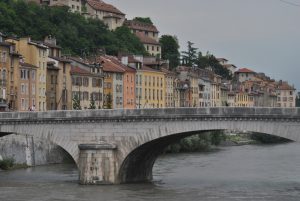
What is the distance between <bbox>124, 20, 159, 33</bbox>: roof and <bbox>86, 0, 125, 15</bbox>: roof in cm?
294

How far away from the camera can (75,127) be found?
163 feet

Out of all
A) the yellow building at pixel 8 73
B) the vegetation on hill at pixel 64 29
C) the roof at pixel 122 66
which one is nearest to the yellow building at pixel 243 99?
the vegetation on hill at pixel 64 29

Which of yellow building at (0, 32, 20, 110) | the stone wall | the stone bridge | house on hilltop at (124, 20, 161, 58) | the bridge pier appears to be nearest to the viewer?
the stone bridge

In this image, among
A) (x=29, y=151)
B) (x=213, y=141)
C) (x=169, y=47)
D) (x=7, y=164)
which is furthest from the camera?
(x=169, y=47)

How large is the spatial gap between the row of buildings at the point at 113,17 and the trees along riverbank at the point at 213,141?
3631 centimetres

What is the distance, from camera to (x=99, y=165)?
157ft

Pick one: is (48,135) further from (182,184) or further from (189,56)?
(189,56)

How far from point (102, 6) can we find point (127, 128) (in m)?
112

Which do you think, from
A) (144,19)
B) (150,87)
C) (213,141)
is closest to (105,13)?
(144,19)

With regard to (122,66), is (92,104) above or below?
below

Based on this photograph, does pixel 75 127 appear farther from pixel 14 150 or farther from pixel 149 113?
pixel 14 150

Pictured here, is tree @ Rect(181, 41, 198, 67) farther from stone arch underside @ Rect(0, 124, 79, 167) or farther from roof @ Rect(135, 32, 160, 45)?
stone arch underside @ Rect(0, 124, 79, 167)

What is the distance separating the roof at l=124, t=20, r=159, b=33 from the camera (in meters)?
159

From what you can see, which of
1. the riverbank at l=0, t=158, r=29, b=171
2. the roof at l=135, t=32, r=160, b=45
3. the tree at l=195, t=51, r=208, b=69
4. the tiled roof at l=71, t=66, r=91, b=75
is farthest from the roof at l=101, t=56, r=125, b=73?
the tree at l=195, t=51, r=208, b=69
